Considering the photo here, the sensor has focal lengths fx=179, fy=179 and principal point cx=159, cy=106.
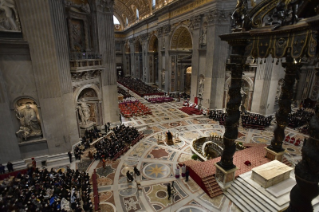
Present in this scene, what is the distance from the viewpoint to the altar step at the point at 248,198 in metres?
6.96

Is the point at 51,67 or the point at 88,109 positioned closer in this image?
the point at 51,67

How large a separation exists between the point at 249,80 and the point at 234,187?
529 inches

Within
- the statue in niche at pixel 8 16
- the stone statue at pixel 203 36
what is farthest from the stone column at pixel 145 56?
the statue in niche at pixel 8 16

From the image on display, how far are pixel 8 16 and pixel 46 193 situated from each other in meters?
9.00

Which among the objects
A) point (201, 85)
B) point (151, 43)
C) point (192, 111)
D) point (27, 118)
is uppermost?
point (151, 43)

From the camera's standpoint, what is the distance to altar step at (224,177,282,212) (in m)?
6.96

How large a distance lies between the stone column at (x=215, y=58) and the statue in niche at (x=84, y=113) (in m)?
12.3

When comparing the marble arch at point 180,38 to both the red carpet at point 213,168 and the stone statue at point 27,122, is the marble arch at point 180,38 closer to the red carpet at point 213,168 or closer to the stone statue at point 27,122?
the red carpet at point 213,168

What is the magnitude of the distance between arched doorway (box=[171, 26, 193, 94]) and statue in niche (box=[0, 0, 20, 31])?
19.4 meters

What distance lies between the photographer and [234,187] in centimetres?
821

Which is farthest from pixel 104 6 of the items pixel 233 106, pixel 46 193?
pixel 46 193

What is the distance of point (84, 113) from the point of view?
43.4 feet

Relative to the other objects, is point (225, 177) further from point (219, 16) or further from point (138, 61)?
point (138, 61)

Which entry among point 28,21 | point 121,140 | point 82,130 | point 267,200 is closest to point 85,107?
point 82,130
